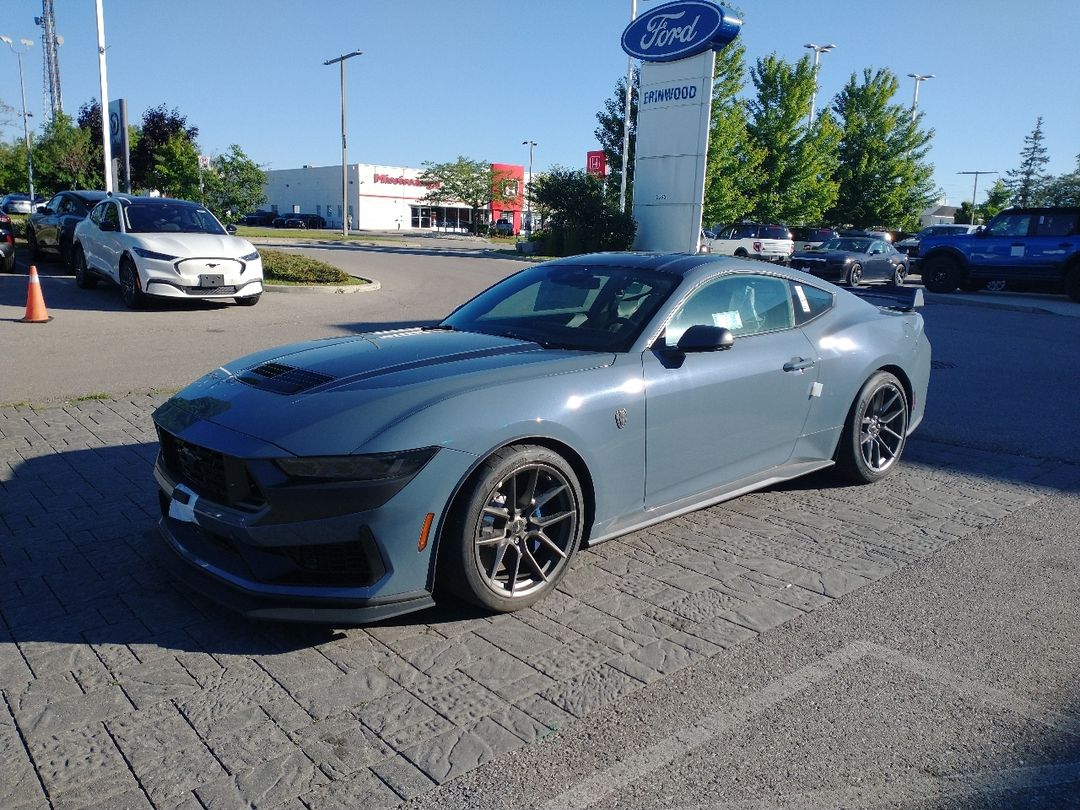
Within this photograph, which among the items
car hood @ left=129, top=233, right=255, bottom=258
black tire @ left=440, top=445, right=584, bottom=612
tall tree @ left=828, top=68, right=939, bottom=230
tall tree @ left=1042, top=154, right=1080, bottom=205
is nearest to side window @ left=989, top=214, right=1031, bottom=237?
car hood @ left=129, top=233, right=255, bottom=258

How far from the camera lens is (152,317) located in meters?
12.5

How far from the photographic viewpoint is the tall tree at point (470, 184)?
82.3m

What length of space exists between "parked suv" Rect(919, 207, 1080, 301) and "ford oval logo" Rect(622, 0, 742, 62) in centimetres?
759

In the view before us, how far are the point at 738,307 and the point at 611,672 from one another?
235 centimetres

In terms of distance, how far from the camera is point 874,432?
18.5 ft

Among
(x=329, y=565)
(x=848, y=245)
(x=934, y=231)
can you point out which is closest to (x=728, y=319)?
(x=329, y=565)

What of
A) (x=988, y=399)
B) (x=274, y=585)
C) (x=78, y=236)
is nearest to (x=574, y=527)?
(x=274, y=585)

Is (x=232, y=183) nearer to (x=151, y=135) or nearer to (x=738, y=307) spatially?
(x=151, y=135)

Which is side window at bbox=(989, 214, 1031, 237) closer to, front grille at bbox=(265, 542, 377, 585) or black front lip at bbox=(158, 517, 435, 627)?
black front lip at bbox=(158, 517, 435, 627)

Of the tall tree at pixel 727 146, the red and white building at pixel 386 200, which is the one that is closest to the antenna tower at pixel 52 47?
the red and white building at pixel 386 200

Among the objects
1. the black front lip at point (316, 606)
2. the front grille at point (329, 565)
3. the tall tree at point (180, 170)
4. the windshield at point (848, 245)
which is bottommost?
the black front lip at point (316, 606)

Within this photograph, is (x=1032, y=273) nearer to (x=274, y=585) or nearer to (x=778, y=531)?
(x=778, y=531)

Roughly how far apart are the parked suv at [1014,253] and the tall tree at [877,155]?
29.7 metres

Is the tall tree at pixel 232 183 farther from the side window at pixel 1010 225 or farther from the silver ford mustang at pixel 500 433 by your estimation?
the silver ford mustang at pixel 500 433
